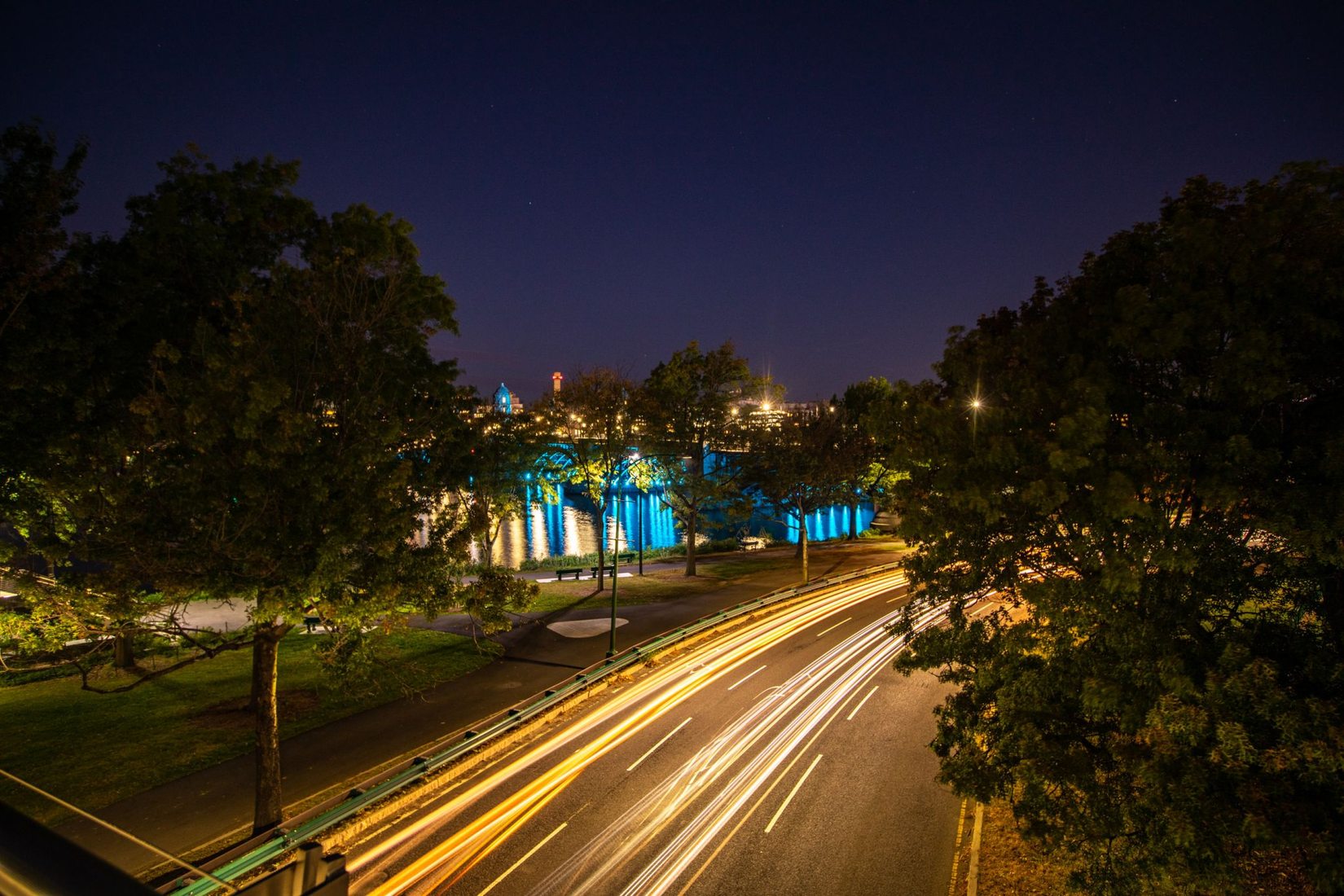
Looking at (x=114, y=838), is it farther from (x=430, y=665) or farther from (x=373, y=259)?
(x=373, y=259)

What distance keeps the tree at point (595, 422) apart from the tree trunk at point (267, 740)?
1947 cm

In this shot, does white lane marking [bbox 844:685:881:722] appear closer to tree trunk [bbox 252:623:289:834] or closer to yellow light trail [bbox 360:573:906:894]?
yellow light trail [bbox 360:573:906:894]

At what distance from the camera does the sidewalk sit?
12.3 meters

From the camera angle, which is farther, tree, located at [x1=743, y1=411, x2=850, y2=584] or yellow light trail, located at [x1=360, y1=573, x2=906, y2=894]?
tree, located at [x1=743, y1=411, x2=850, y2=584]

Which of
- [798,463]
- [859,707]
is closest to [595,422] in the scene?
[798,463]

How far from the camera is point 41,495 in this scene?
477 inches

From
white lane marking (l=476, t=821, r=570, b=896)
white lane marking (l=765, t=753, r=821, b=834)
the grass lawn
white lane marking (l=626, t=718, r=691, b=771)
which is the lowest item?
white lane marking (l=765, t=753, r=821, b=834)

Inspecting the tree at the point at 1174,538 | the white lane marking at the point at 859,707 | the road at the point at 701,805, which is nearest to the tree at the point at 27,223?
the road at the point at 701,805

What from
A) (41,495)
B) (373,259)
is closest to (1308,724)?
(373,259)

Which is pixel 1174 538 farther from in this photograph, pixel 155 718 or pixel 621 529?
pixel 621 529

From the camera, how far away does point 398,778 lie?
13.5m

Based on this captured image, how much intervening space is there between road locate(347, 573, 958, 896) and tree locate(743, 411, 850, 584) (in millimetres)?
19611

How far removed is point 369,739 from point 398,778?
3.30 m

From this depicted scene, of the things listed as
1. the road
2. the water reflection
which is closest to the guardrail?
the road
